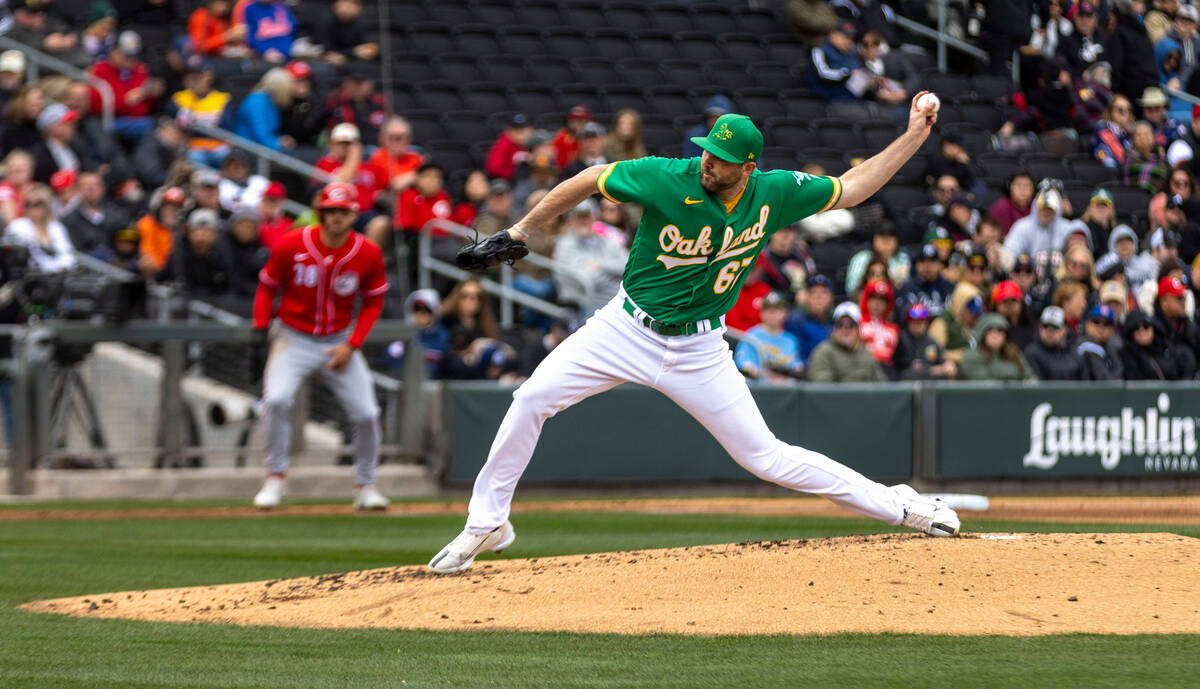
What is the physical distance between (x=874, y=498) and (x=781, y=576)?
0.78 m

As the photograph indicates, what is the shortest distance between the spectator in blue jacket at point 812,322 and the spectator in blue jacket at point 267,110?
5.38m

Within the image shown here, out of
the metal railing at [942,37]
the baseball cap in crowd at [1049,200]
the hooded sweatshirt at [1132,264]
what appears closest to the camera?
the baseball cap in crowd at [1049,200]

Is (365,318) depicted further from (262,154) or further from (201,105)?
(201,105)

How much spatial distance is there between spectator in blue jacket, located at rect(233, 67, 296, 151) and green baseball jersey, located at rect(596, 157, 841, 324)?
9.70m

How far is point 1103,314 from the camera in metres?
14.8

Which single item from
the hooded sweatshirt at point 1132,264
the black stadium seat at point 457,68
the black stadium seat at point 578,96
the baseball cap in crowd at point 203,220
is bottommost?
the hooded sweatshirt at point 1132,264

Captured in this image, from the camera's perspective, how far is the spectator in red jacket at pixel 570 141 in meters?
15.9

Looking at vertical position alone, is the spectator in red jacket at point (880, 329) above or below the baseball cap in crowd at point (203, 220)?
below

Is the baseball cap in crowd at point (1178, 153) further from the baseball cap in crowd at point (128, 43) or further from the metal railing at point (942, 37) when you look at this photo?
the baseball cap in crowd at point (128, 43)

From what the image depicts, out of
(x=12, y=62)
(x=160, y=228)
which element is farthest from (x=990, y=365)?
(x=12, y=62)

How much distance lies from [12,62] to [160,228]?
105 inches

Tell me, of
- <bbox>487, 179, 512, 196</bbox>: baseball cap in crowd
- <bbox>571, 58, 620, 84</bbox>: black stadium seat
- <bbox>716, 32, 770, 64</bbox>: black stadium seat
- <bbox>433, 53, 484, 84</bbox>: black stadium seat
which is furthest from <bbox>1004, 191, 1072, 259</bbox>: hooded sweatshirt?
<bbox>433, 53, 484, 84</bbox>: black stadium seat

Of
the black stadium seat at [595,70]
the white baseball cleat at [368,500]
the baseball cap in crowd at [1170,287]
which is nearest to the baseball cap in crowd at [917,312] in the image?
the baseball cap in crowd at [1170,287]

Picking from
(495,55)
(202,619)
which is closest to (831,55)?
(495,55)
